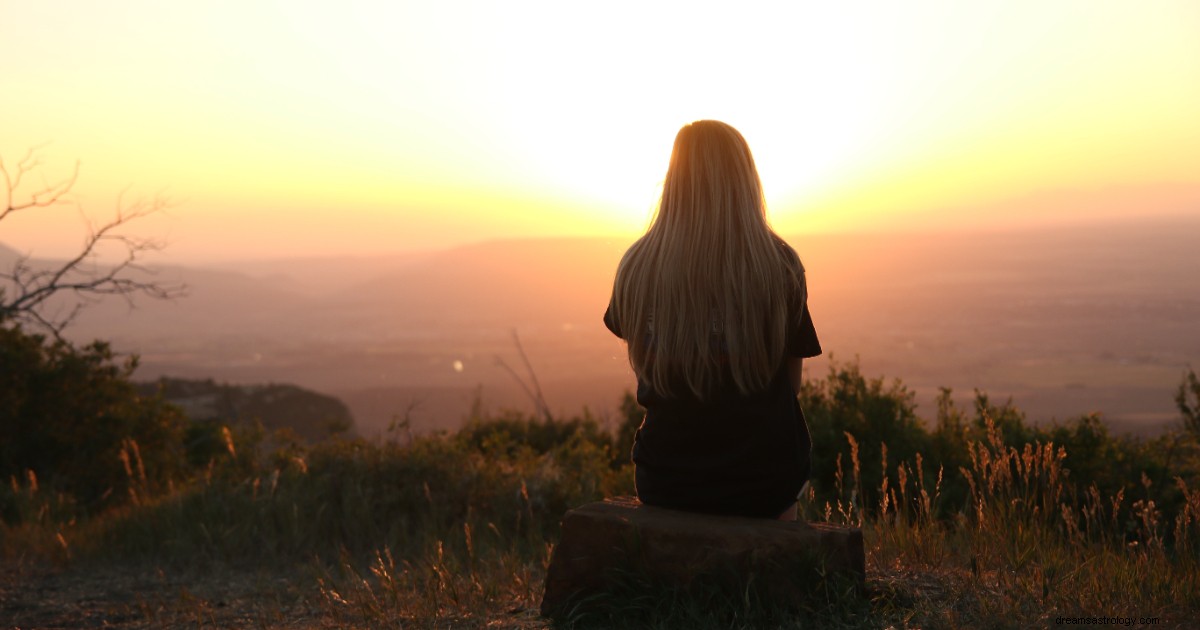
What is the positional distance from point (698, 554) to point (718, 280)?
1.07 metres

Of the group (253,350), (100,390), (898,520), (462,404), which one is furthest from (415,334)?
(898,520)

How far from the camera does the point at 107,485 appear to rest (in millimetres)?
8992

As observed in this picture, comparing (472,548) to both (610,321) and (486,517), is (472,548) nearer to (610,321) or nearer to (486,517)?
(486,517)

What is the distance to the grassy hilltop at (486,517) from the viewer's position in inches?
146

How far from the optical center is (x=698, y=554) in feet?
11.8

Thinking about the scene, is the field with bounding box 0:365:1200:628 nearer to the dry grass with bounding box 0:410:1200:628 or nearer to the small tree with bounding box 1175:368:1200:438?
the dry grass with bounding box 0:410:1200:628

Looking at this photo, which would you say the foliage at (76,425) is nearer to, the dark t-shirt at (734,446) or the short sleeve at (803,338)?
the dark t-shirt at (734,446)

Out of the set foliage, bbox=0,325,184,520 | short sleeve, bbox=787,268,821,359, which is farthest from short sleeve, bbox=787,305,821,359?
foliage, bbox=0,325,184,520

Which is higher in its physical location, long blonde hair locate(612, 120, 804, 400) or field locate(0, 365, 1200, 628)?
long blonde hair locate(612, 120, 804, 400)

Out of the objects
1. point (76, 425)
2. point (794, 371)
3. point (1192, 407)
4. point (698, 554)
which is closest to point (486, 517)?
point (698, 554)

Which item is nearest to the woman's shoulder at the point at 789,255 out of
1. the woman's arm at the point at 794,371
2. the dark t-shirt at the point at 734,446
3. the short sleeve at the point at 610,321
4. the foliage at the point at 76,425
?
the dark t-shirt at the point at 734,446

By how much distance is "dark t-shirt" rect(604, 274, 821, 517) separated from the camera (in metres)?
3.69

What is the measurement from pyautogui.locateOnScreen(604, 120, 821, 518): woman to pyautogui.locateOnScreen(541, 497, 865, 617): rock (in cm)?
21

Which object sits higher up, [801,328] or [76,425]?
[801,328]
